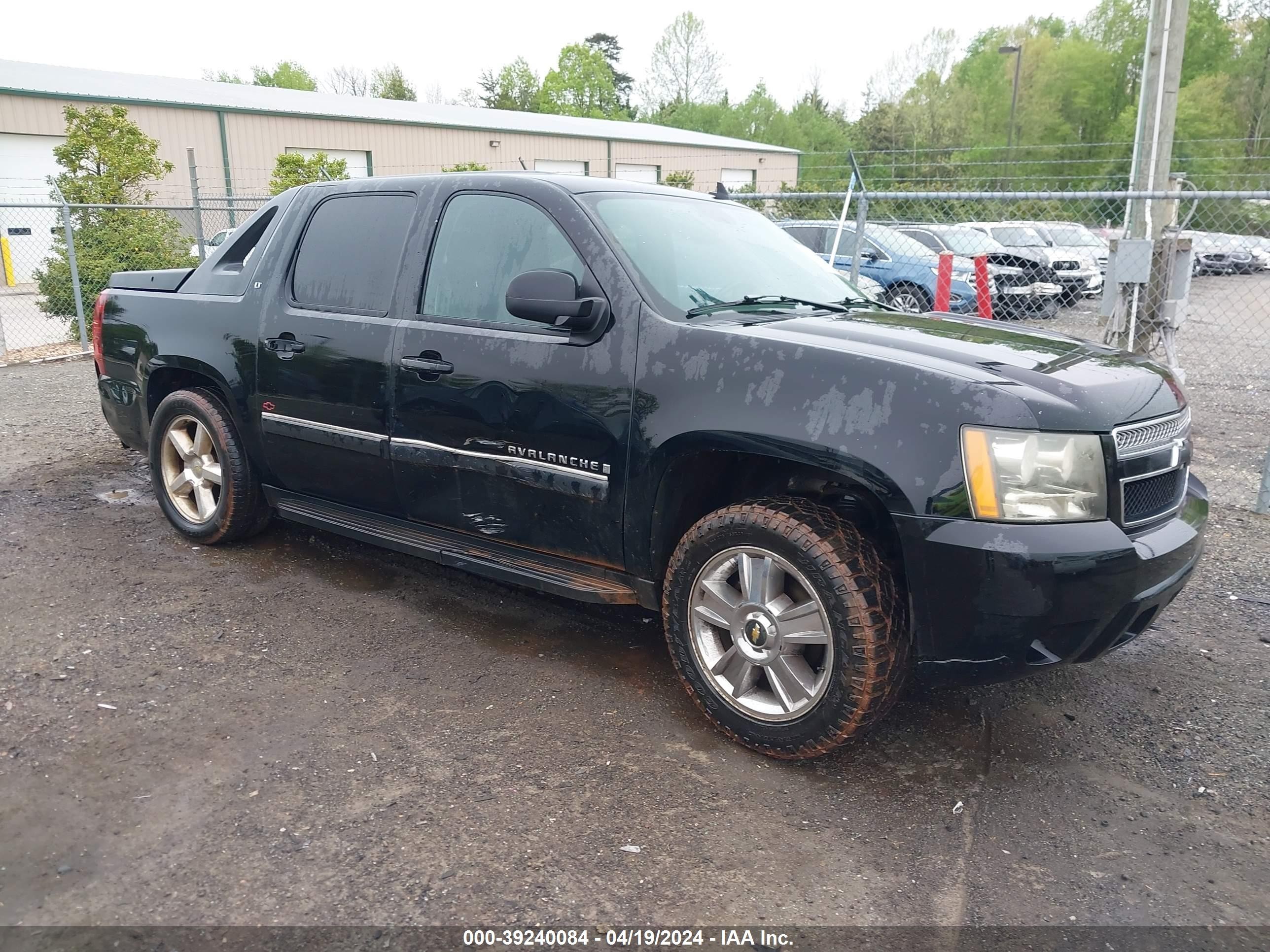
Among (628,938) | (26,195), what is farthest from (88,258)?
(628,938)

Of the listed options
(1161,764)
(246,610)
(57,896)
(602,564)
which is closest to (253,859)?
(57,896)

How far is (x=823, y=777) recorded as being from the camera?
3.07m

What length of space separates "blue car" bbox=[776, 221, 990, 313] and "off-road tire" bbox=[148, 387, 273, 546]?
28.9ft

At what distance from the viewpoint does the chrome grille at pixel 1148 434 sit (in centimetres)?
285

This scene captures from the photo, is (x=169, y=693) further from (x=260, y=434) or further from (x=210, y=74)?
(x=210, y=74)

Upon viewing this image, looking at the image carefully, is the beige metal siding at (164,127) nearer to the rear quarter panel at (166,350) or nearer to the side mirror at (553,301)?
the rear quarter panel at (166,350)

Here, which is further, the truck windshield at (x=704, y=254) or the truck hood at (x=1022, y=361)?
the truck windshield at (x=704, y=254)

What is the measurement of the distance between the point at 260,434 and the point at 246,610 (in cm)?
84

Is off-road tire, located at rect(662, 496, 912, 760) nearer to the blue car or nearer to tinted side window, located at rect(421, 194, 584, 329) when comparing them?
tinted side window, located at rect(421, 194, 584, 329)

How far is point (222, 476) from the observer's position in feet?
15.9

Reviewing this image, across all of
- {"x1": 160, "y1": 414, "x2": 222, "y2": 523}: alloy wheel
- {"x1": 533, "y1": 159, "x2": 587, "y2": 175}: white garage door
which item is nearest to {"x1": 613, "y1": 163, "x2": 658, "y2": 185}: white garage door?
{"x1": 533, "y1": 159, "x2": 587, "y2": 175}: white garage door

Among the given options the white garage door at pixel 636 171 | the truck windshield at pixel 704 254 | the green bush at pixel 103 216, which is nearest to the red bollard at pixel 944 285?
the truck windshield at pixel 704 254

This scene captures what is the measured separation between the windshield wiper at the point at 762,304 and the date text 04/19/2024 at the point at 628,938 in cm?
194

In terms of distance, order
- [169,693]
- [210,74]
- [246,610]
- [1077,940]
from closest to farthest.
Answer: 1. [1077,940]
2. [169,693]
3. [246,610]
4. [210,74]
